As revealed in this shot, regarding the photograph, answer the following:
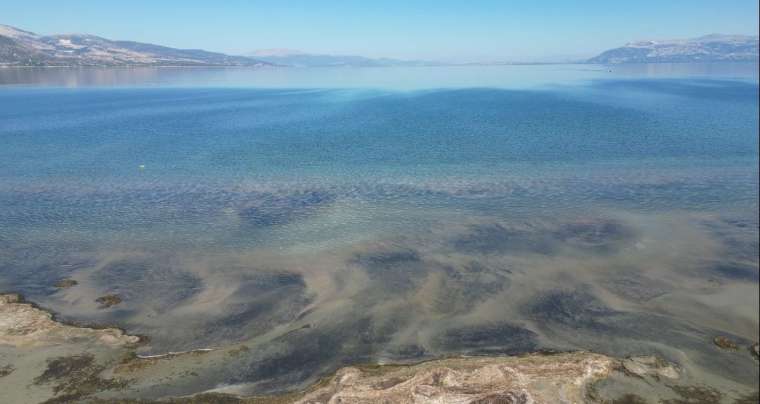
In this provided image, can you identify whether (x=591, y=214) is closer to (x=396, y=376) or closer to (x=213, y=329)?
(x=396, y=376)

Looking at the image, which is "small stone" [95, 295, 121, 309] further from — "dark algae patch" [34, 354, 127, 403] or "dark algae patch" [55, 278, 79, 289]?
"dark algae patch" [34, 354, 127, 403]

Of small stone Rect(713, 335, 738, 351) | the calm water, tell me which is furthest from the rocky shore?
small stone Rect(713, 335, 738, 351)

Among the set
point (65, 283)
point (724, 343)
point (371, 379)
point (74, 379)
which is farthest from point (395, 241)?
point (65, 283)

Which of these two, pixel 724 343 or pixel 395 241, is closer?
pixel 724 343

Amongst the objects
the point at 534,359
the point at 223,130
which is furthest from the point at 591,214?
the point at 223,130

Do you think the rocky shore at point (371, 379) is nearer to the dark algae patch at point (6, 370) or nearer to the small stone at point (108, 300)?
the dark algae patch at point (6, 370)

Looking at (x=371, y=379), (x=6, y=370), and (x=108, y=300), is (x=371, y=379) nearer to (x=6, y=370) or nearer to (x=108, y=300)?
(x=6, y=370)
